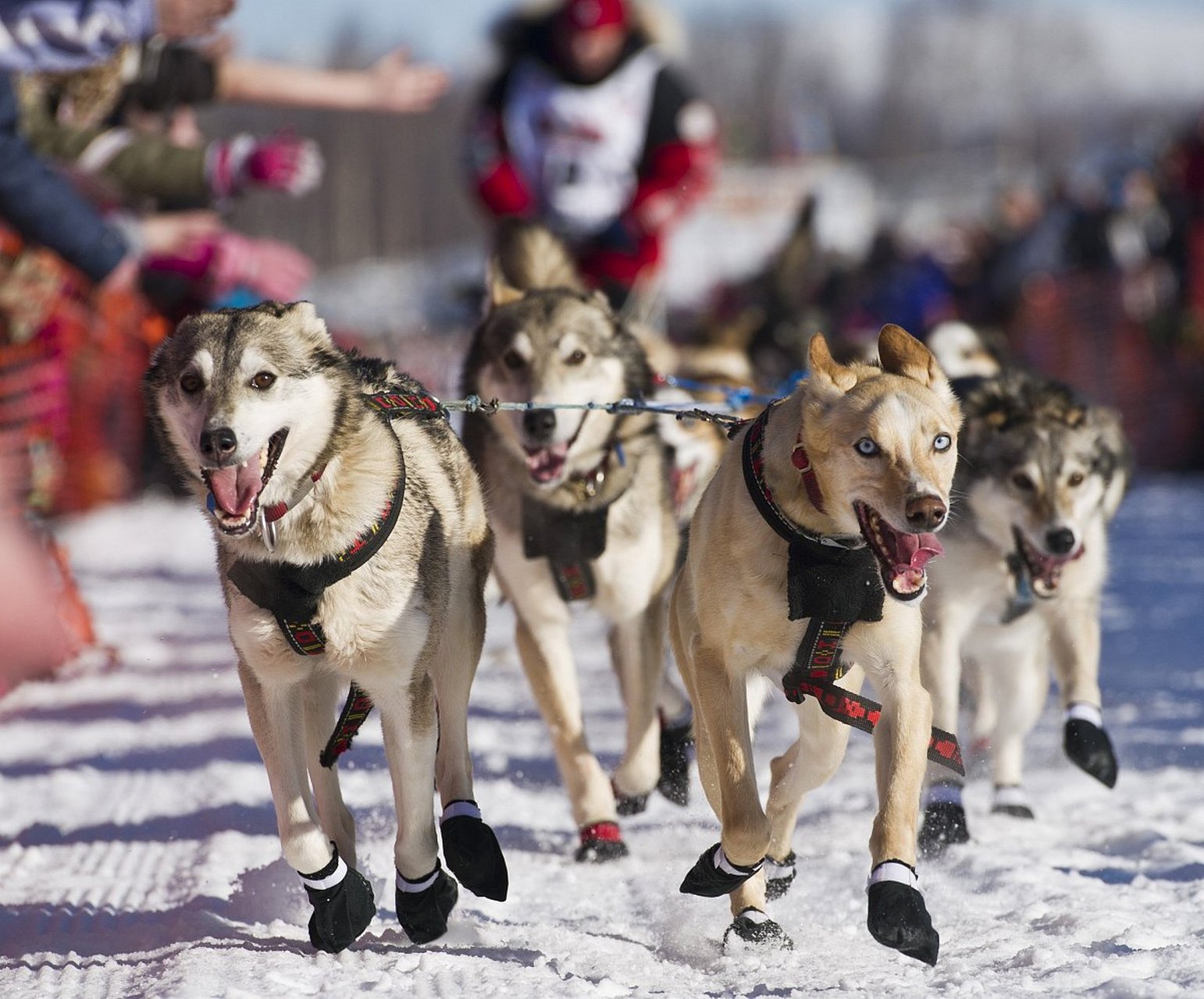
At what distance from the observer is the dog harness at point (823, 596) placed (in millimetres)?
2289

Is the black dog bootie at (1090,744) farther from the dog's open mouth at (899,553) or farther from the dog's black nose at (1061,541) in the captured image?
the dog's open mouth at (899,553)

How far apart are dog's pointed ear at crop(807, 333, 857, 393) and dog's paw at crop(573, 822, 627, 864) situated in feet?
4.00

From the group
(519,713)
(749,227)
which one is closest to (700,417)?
(519,713)

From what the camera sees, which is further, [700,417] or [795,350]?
[795,350]

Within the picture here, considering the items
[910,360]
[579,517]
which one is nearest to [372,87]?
[579,517]

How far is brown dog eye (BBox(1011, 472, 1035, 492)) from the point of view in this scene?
10.7 feet

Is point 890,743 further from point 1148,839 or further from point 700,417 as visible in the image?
point 1148,839

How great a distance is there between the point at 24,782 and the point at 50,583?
117cm

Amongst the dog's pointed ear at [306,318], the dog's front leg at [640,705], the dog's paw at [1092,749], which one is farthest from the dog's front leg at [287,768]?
the dog's paw at [1092,749]

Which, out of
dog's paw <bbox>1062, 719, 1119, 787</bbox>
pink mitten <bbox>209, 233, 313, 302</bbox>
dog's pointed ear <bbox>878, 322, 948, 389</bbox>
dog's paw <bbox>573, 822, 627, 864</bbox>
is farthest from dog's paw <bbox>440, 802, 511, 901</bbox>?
pink mitten <bbox>209, 233, 313, 302</bbox>

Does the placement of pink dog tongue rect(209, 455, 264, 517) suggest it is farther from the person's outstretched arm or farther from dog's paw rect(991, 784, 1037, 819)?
the person's outstretched arm

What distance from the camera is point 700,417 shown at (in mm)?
2859

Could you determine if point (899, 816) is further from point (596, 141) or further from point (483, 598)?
point (596, 141)

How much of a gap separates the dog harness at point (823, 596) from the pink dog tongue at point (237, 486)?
794 mm
